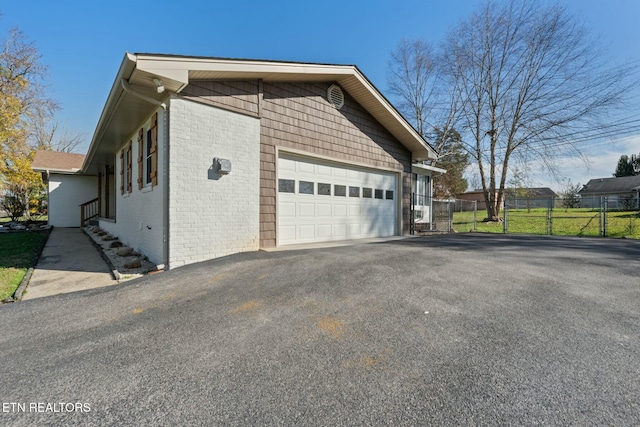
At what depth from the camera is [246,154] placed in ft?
20.5

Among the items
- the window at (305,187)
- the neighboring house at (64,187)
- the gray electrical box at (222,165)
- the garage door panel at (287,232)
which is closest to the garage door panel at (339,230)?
the window at (305,187)

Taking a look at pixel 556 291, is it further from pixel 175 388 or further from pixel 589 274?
pixel 175 388

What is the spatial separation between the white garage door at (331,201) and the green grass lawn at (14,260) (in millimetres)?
4714

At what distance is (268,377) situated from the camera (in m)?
1.95

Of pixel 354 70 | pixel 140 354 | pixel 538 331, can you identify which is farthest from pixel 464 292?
pixel 354 70

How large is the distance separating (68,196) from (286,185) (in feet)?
48.5

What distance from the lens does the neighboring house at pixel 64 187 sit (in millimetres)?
14509

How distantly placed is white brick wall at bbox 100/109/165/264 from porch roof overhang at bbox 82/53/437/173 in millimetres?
382

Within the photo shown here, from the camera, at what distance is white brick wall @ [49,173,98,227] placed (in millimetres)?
14625

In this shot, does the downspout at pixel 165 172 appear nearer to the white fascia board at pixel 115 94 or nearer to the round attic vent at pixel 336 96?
the white fascia board at pixel 115 94

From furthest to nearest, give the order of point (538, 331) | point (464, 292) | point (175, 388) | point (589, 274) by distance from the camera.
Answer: point (589, 274) < point (464, 292) < point (538, 331) < point (175, 388)

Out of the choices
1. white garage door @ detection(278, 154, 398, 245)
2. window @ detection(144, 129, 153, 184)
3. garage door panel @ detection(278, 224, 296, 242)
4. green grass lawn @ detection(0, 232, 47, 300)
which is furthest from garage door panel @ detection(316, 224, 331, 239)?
green grass lawn @ detection(0, 232, 47, 300)

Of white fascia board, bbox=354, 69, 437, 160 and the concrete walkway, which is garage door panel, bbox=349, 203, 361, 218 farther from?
the concrete walkway

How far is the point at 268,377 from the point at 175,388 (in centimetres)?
60
